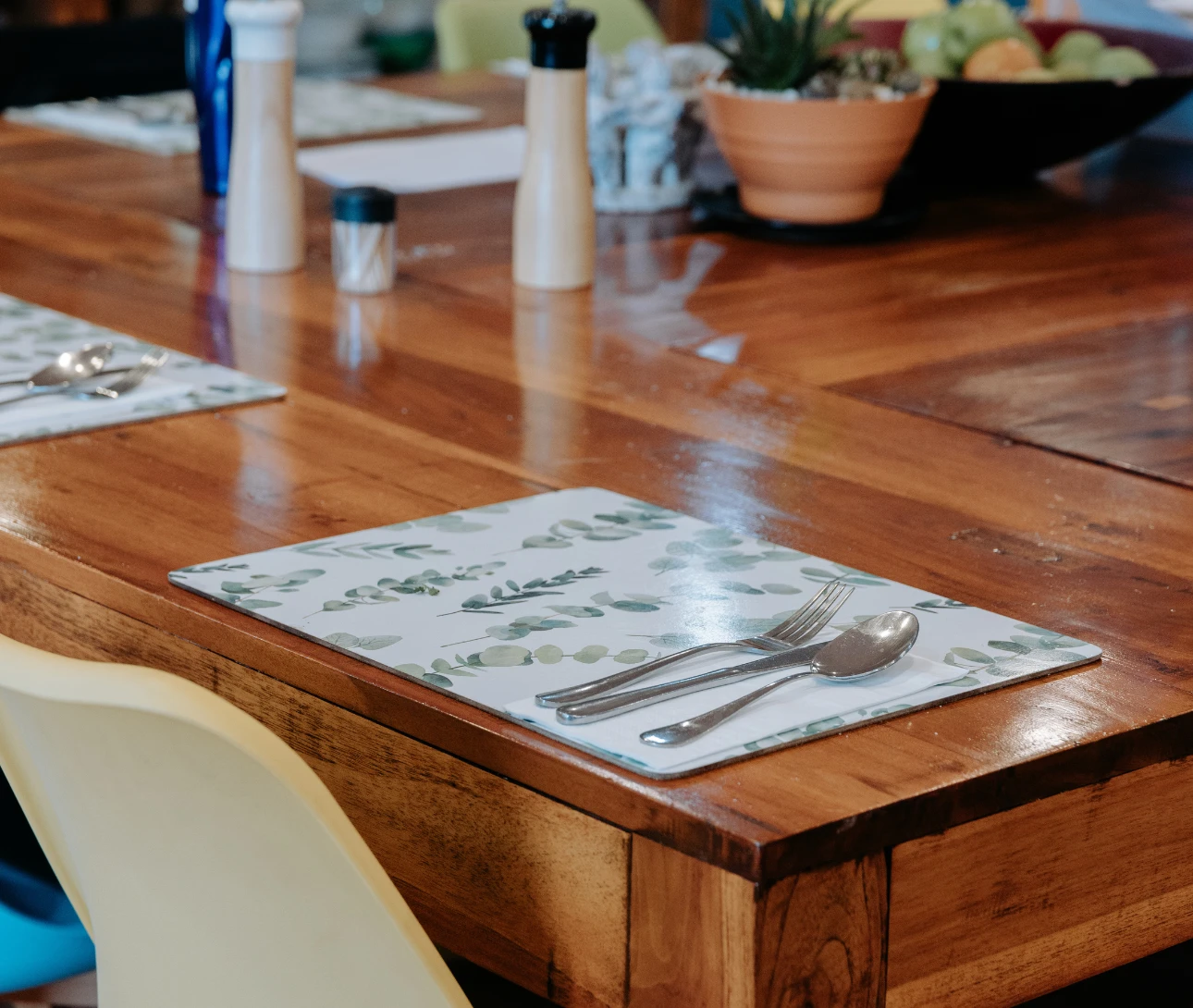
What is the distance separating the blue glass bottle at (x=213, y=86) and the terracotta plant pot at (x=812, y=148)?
0.46m

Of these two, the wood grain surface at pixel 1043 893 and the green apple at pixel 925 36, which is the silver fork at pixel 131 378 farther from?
the green apple at pixel 925 36

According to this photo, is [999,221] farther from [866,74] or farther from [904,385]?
[904,385]

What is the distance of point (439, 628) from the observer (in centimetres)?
74

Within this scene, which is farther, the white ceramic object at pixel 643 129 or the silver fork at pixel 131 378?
the white ceramic object at pixel 643 129

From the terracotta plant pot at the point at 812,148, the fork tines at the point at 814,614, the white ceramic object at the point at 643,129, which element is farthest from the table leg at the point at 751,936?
the white ceramic object at the point at 643,129

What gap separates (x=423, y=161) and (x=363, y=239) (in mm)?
561

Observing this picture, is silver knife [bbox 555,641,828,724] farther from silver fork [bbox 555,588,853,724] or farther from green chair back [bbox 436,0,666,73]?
green chair back [bbox 436,0,666,73]

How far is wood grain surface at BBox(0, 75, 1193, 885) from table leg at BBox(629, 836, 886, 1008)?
1 centimetres

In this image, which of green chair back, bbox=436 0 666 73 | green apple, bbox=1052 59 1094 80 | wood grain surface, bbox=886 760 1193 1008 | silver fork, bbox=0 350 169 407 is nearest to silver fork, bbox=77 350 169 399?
silver fork, bbox=0 350 169 407

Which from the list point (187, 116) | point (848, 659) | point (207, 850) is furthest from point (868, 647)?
point (187, 116)

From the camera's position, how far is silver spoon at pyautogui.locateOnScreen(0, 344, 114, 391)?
3.52 feet

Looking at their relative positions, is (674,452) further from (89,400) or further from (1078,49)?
(1078,49)

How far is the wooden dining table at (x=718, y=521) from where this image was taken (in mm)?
639

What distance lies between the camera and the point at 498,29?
2842 mm
